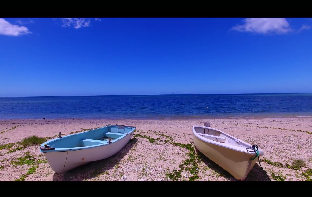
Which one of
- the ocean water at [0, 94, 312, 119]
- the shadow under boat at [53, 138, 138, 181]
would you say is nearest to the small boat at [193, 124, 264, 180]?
the shadow under boat at [53, 138, 138, 181]

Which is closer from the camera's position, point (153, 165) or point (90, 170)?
point (90, 170)

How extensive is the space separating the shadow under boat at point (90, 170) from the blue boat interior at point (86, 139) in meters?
0.95

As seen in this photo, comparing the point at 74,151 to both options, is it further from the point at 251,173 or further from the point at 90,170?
the point at 251,173

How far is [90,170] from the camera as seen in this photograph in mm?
7863

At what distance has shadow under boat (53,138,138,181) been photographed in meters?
7.27

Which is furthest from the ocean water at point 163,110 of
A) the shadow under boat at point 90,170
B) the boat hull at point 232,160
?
the boat hull at point 232,160

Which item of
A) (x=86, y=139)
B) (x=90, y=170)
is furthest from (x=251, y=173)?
(x=86, y=139)

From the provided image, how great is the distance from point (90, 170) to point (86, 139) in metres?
2.30

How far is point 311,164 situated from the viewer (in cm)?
823
